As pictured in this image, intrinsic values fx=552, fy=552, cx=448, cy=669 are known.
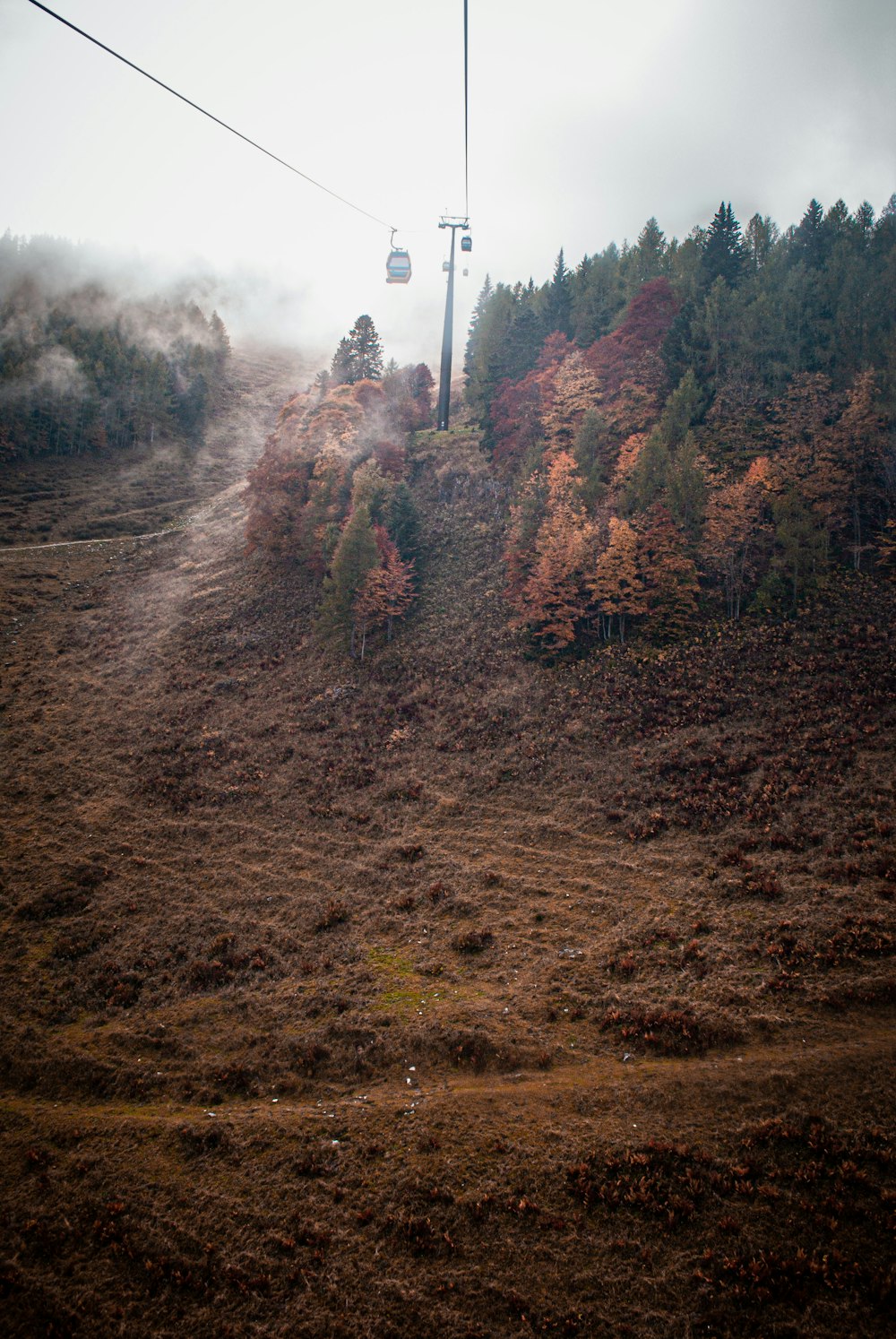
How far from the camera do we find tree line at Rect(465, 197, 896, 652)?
3297 centimetres

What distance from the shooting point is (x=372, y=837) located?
25.3m

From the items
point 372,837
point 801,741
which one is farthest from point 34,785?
point 801,741

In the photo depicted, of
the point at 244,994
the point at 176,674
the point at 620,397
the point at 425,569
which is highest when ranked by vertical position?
the point at 620,397

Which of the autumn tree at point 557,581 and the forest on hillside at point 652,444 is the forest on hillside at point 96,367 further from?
the autumn tree at point 557,581

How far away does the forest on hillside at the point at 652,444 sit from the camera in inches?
1308

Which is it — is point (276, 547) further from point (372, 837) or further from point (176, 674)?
point (372, 837)

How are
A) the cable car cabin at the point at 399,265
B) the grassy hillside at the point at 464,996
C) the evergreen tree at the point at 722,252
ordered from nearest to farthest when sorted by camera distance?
1. the grassy hillside at the point at 464,996
2. the cable car cabin at the point at 399,265
3. the evergreen tree at the point at 722,252

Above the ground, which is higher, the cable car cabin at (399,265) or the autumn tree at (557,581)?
the cable car cabin at (399,265)

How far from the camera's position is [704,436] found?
139ft

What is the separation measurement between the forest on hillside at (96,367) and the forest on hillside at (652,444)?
44.0 m

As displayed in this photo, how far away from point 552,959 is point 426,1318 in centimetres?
911

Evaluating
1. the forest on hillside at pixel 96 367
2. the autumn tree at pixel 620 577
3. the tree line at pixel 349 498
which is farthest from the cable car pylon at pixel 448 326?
the forest on hillside at pixel 96 367

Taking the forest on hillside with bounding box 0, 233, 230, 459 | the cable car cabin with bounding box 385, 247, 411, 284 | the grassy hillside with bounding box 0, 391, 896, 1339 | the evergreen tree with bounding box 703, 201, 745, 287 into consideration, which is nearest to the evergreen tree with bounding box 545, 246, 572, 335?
the evergreen tree with bounding box 703, 201, 745, 287

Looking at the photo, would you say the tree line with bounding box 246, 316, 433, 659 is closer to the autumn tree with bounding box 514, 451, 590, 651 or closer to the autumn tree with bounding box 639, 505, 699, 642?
the autumn tree with bounding box 514, 451, 590, 651
